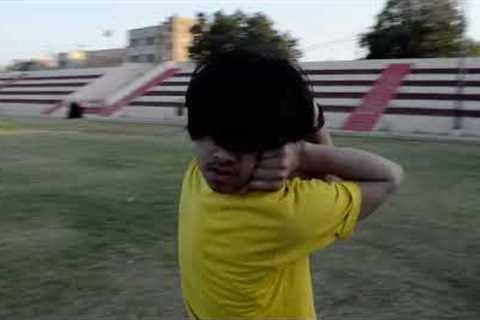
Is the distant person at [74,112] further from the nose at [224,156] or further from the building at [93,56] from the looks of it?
the building at [93,56]

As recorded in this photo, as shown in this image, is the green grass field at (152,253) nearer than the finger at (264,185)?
No

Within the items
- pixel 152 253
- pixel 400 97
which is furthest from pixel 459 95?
pixel 152 253

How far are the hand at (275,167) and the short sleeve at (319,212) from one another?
0.13 feet

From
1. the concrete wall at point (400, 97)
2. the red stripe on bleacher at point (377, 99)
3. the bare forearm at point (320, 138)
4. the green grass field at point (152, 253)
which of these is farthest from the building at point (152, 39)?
the bare forearm at point (320, 138)

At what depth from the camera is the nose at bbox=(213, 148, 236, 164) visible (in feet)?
3.13

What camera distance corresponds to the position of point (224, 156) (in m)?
0.96

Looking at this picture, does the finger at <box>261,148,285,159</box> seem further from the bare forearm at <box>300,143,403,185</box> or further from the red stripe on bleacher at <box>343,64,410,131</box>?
the red stripe on bleacher at <box>343,64,410,131</box>

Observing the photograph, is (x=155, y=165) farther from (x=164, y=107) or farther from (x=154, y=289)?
(x=164, y=107)

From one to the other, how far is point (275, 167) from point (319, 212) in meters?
0.12

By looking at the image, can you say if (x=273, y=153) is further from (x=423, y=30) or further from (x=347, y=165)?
(x=423, y=30)

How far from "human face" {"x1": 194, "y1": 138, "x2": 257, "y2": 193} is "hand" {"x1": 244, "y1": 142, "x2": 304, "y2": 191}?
0.01 m

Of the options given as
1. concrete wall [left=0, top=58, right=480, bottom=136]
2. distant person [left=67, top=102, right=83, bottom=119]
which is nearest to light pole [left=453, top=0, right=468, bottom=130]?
concrete wall [left=0, top=58, right=480, bottom=136]

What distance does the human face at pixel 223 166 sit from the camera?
0.96 meters

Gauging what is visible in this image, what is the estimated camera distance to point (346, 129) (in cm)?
2077
